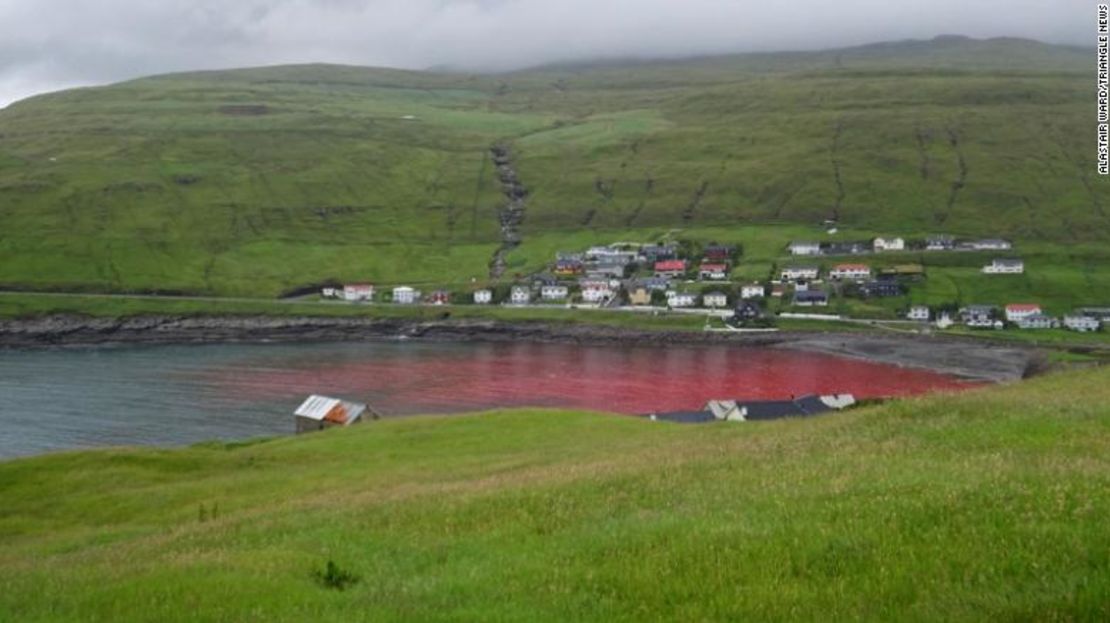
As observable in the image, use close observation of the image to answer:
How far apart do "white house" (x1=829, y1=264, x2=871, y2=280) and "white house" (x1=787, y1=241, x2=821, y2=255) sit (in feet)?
42.7

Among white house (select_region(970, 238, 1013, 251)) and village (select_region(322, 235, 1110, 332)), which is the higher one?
white house (select_region(970, 238, 1013, 251))

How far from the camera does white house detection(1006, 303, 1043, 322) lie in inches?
6142

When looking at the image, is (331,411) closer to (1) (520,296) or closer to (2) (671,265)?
(1) (520,296)

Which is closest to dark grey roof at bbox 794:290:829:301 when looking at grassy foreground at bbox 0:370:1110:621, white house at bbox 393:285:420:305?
white house at bbox 393:285:420:305

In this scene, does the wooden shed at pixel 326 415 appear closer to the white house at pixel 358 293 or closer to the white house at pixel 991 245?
the white house at pixel 358 293

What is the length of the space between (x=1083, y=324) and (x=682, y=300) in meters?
61.2

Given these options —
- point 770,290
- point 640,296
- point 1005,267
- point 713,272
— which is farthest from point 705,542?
point 1005,267

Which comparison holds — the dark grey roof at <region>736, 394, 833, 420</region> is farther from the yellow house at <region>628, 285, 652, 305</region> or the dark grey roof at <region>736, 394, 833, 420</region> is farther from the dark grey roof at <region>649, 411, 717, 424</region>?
the yellow house at <region>628, 285, 652, 305</region>

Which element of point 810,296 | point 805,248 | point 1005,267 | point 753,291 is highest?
point 805,248

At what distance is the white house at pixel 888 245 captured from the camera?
19562 cm

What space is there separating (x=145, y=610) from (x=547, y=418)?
145ft

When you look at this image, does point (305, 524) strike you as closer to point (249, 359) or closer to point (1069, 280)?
point (249, 359)

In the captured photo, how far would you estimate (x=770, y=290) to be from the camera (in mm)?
175875

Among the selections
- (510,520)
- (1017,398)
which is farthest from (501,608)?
(1017,398)
